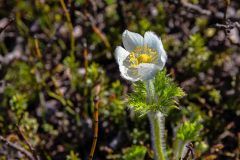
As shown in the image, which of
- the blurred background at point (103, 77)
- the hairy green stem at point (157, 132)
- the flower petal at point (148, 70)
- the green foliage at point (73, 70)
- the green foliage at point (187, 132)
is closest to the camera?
the flower petal at point (148, 70)

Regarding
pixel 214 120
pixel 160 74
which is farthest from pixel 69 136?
pixel 160 74

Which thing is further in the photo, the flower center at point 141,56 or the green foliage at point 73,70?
the green foliage at point 73,70

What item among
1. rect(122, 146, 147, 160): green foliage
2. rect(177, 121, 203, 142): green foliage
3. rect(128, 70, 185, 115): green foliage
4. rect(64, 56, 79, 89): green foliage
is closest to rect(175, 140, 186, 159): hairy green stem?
rect(177, 121, 203, 142): green foliage

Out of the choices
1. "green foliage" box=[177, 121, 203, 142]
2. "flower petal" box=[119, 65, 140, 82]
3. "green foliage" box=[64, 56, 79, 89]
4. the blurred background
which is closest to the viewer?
"flower petal" box=[119, 65, 140, 82]

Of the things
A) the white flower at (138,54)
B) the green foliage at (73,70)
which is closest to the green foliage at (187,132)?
the white flower at (138,54)

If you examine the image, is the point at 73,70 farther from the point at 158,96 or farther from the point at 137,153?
the point at 158,96

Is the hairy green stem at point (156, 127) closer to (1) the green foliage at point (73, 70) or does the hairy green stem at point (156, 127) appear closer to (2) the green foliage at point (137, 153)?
(2) the green foliage at point (137, 153)

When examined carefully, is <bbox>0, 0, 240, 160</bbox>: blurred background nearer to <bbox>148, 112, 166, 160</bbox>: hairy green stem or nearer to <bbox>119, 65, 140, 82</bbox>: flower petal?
<bbox>148, 112, 166, 160</bbox>: hairy green stem

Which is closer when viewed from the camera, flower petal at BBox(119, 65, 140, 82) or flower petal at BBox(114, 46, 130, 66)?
flower petal at BBox(119, 65, 140, 82)
